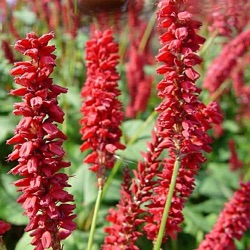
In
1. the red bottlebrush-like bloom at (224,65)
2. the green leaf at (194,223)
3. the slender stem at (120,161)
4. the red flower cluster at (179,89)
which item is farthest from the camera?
the red bottlebrush-like bloom at (224,65)

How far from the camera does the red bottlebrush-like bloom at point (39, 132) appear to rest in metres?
1.51

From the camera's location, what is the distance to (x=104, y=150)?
219cm

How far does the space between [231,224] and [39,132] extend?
3.83ft

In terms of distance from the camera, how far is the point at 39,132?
60.2 inches

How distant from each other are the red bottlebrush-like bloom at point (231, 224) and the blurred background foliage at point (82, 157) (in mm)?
501

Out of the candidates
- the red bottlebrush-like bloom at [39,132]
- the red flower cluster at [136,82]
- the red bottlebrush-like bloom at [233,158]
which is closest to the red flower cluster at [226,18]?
the red flower cluster at [136,82]

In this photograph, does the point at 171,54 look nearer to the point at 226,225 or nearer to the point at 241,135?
the point at 226,225

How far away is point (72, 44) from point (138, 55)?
0.88 meters

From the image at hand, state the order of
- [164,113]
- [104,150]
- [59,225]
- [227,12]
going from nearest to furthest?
[59,225]
[164,113]
[104,150]
[227,12]

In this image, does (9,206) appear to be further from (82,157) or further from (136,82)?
(136,82)

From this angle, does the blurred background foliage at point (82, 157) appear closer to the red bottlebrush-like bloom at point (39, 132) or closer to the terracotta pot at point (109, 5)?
the terracotta pot at point (109, 5)

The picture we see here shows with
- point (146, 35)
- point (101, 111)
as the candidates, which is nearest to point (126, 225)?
point (101, 111)

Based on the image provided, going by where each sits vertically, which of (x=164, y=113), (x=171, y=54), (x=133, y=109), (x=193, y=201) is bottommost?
(x=193, y=201)

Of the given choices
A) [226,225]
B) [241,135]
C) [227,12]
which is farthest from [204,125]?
[241,135]
